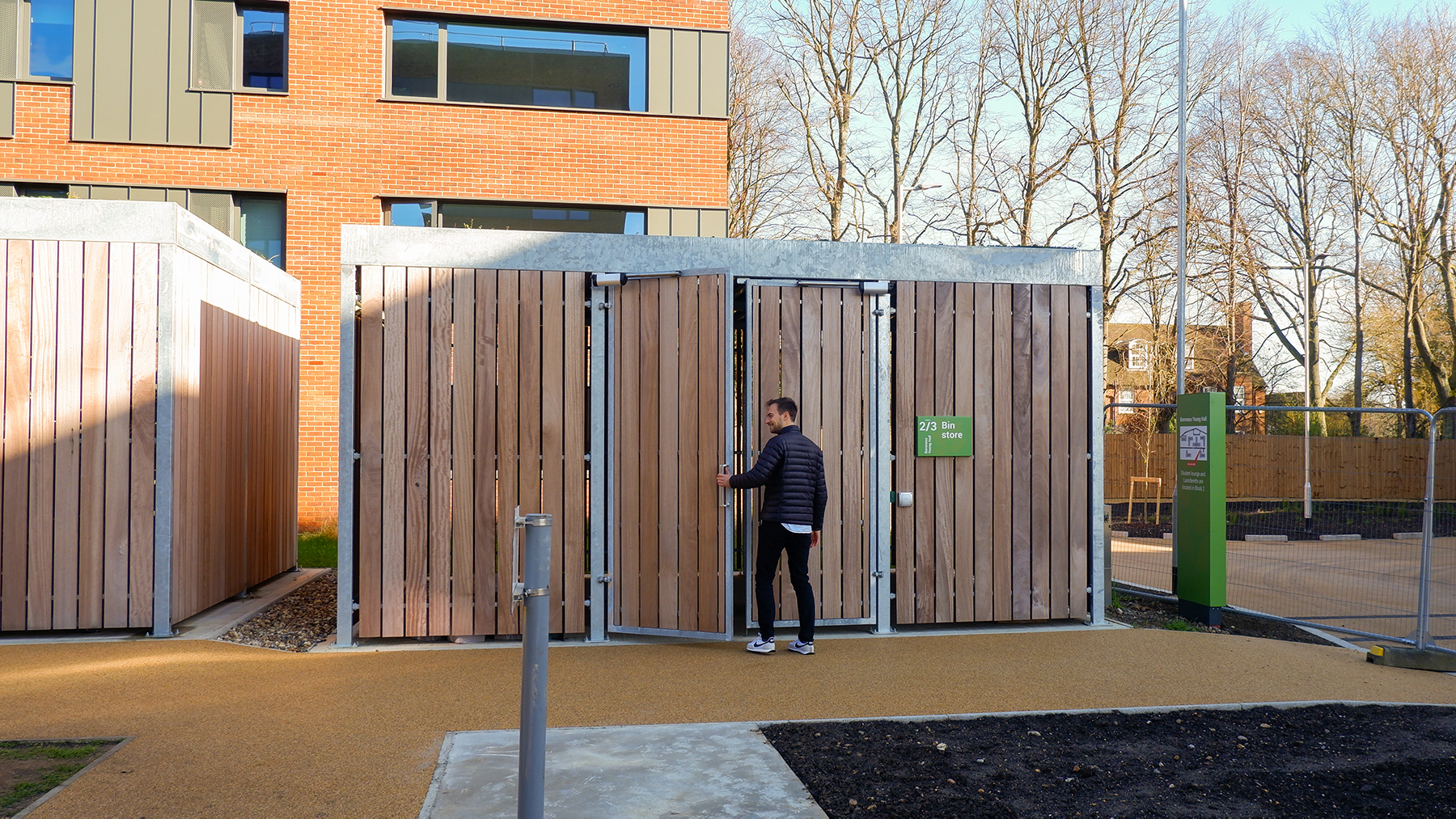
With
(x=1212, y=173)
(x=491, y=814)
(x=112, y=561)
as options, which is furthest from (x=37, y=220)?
(x=1212, y=173)

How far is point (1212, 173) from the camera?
2497 cm

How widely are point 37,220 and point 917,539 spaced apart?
6895 millimetres

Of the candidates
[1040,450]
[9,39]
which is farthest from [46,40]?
[1040,450]

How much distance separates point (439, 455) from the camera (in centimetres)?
701

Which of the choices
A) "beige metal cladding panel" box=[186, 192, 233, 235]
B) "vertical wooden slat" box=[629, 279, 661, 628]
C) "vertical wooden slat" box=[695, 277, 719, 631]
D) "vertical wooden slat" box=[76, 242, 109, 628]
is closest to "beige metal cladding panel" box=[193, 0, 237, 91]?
"beige metal cladding panel" box=[186, 192, 233, 235]

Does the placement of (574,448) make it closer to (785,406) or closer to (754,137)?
(785,406)

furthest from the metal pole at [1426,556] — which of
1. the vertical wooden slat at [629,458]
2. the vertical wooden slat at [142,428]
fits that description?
the vertical wooden slat at [142,428]

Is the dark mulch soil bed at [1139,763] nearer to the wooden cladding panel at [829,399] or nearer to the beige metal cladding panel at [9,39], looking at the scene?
the wooden cladding panel at [829,399]

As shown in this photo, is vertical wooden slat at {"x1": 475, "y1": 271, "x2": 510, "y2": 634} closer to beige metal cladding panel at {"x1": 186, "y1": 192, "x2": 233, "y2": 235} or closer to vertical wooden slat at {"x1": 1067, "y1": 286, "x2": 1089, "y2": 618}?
vertical wooden slat at {"x1": 1067, "y1": 286, "x2": 1089, "y2": 618}

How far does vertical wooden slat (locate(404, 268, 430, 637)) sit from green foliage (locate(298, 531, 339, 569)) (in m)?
3.87

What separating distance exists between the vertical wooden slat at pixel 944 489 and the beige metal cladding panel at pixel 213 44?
39.6 feet

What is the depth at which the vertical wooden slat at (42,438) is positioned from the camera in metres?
7.04

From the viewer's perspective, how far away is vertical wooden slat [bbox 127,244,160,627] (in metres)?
7.10

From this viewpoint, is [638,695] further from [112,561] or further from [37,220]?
[37,220]
